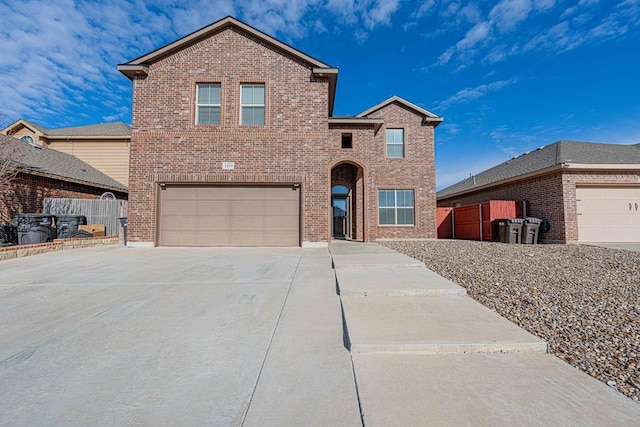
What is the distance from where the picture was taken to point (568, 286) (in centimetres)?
467

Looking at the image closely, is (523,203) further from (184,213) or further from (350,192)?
(184,213)

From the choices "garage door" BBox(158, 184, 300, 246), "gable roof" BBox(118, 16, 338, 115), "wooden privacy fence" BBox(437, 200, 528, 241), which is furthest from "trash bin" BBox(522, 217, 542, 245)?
"gable roof" BBox(118, 16, 338, 115)

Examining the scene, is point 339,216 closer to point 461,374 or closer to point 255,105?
point 255,105

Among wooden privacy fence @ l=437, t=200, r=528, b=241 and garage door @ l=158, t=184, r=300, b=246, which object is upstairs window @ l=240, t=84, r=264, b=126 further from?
wooden privacy fence @ l=437, t=200, r=528, b=241

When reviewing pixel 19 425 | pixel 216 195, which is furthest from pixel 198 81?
pixel 19 425

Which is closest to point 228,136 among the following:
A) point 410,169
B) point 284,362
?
point 410,169

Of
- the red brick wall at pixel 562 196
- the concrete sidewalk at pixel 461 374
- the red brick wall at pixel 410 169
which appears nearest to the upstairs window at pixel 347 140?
the red brick wall at pixel 410 169

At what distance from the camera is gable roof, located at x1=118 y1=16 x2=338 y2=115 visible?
9.56 metres

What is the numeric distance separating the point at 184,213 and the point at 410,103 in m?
11.0

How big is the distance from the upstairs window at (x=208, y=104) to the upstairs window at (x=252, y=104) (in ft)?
2.66

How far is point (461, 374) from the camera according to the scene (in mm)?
2109

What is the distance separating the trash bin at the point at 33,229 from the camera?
29.5 ft

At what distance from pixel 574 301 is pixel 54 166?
696 inches

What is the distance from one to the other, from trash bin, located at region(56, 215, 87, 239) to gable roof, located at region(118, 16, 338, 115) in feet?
17.5
